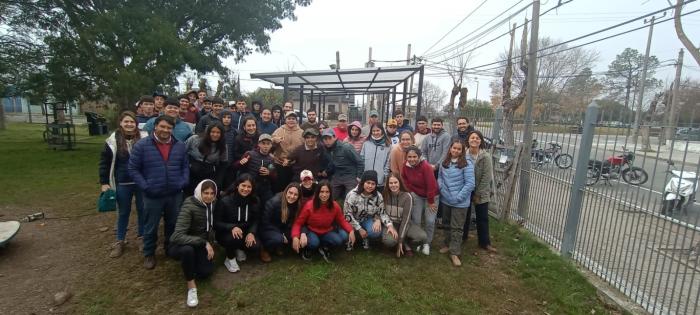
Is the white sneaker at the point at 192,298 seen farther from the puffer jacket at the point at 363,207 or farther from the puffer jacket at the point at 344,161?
the puffer jacket at the point at 344,161

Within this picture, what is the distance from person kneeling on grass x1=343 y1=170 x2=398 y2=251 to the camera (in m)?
4.35

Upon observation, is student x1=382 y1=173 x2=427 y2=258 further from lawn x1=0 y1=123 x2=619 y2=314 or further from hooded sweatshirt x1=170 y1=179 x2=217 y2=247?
hooded sweatshirt x1=170 y1=179 x2=217 y2=247

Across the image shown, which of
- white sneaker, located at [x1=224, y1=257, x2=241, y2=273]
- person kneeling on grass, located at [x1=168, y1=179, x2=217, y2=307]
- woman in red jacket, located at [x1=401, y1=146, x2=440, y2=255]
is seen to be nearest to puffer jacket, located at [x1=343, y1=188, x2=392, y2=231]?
woman in red jacket, located at [x1=401, y1=146, x2=440, y2=255]

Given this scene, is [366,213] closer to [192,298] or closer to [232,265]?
[232,265]

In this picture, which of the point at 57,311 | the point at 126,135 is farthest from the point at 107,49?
the point at 57,311

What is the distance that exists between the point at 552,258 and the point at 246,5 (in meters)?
11.1

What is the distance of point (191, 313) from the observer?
10.3ft

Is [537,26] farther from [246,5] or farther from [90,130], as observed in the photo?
[90,130]

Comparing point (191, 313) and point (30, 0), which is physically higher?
point (30, 0)

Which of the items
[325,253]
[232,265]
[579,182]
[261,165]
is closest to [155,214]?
[232,265]

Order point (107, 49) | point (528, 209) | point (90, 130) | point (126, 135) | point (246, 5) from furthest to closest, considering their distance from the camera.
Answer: point (90, 130), point (246, 5), point (107, 49), point (528, 209), point (126, 135)

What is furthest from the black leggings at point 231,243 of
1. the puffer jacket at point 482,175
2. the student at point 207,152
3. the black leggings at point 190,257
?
the puffer jacket at point 482,175

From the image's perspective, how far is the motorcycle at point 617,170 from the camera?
3.49 meters

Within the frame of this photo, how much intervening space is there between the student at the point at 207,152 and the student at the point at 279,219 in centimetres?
81
